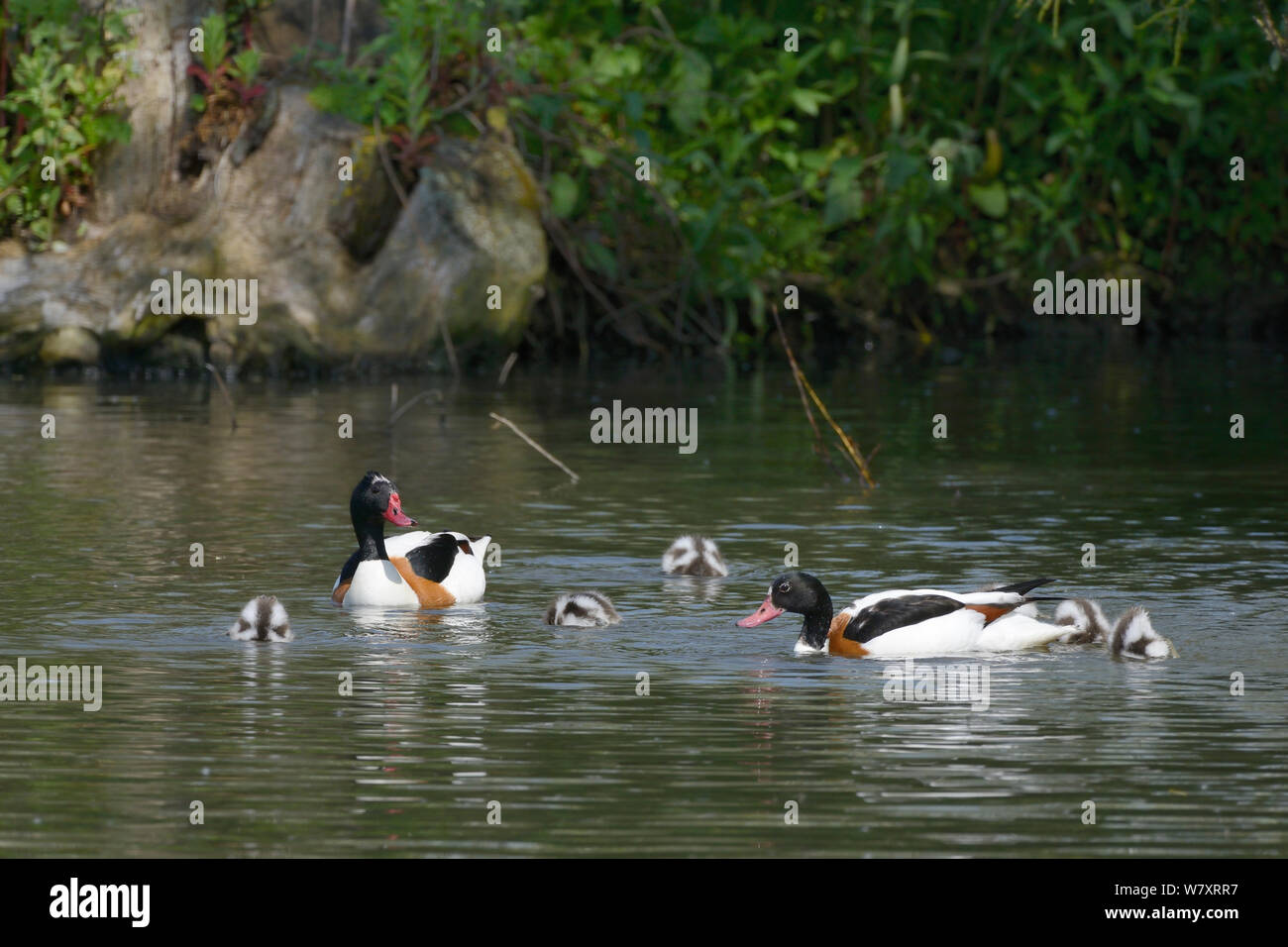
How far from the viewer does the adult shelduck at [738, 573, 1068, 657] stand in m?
11.3

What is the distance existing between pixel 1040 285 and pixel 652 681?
25.4m

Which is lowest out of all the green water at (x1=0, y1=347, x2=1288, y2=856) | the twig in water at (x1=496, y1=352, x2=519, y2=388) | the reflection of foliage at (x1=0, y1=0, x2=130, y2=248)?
the green water at (x1=0, y1=347, x2=1288, y2=856)

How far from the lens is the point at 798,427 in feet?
75.2

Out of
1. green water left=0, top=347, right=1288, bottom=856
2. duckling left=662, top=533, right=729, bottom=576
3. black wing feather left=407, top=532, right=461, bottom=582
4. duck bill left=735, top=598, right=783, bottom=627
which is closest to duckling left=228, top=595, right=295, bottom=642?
green water left=0, top=347, right=1288, bottom=856

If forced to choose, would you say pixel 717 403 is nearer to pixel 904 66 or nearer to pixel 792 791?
pixel 904 66

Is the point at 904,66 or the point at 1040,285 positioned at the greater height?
the point at 904,66

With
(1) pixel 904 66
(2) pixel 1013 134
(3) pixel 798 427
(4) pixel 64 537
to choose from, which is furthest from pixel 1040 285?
A: (4) pixel 64 537

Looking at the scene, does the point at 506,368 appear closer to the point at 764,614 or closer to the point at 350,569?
the point at 350,569

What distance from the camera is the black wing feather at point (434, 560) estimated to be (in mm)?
13039

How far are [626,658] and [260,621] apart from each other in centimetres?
181

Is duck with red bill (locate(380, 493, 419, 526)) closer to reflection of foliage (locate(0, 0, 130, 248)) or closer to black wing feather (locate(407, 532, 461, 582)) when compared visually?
black wing feather (locate(407, 532, 461, 582))

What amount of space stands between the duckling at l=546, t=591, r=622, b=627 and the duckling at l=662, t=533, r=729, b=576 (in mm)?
1723

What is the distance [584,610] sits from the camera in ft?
39.6

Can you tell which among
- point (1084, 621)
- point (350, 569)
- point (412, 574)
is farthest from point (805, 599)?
point (350, 569)
